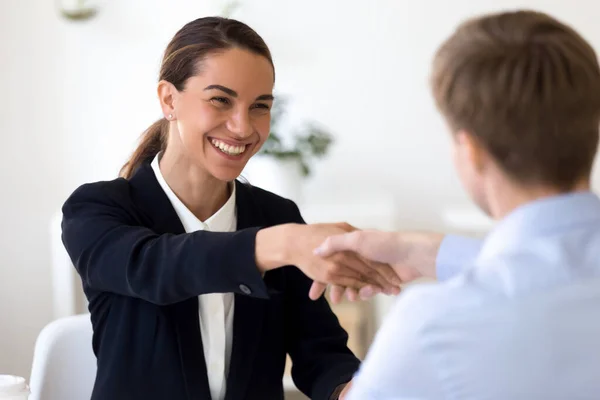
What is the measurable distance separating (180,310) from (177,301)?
5.3 inches

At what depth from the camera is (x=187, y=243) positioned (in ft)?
4.58

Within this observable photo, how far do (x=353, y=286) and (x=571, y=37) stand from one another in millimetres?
704

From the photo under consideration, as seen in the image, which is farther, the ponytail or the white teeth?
the ponytail

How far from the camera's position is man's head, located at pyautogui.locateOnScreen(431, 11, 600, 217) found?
911 millimetres

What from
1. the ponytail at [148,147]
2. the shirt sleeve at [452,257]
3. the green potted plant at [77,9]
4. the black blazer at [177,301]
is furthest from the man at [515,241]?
the green potted plant at [77,9]

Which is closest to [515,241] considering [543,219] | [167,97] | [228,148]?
[543,219]

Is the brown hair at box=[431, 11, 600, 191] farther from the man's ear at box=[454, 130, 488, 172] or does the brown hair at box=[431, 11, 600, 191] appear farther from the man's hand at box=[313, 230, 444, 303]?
the man's hand at box=[313, 230, 444, 303]

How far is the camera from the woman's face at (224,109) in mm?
1611

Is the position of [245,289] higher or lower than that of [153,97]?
lower

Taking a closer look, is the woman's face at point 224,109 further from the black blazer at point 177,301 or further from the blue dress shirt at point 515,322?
the blue dress shirt at point 515,322

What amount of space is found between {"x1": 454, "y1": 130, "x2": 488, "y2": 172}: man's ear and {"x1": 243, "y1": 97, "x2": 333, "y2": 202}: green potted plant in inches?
79.4

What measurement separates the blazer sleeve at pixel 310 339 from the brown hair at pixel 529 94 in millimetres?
787

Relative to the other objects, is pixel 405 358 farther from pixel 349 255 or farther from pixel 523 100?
pixel 349 255

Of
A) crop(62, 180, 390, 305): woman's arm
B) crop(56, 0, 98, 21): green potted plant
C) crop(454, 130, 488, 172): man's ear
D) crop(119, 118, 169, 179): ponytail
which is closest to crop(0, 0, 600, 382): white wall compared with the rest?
crop(56, 0, 98, 21): green potted plant
